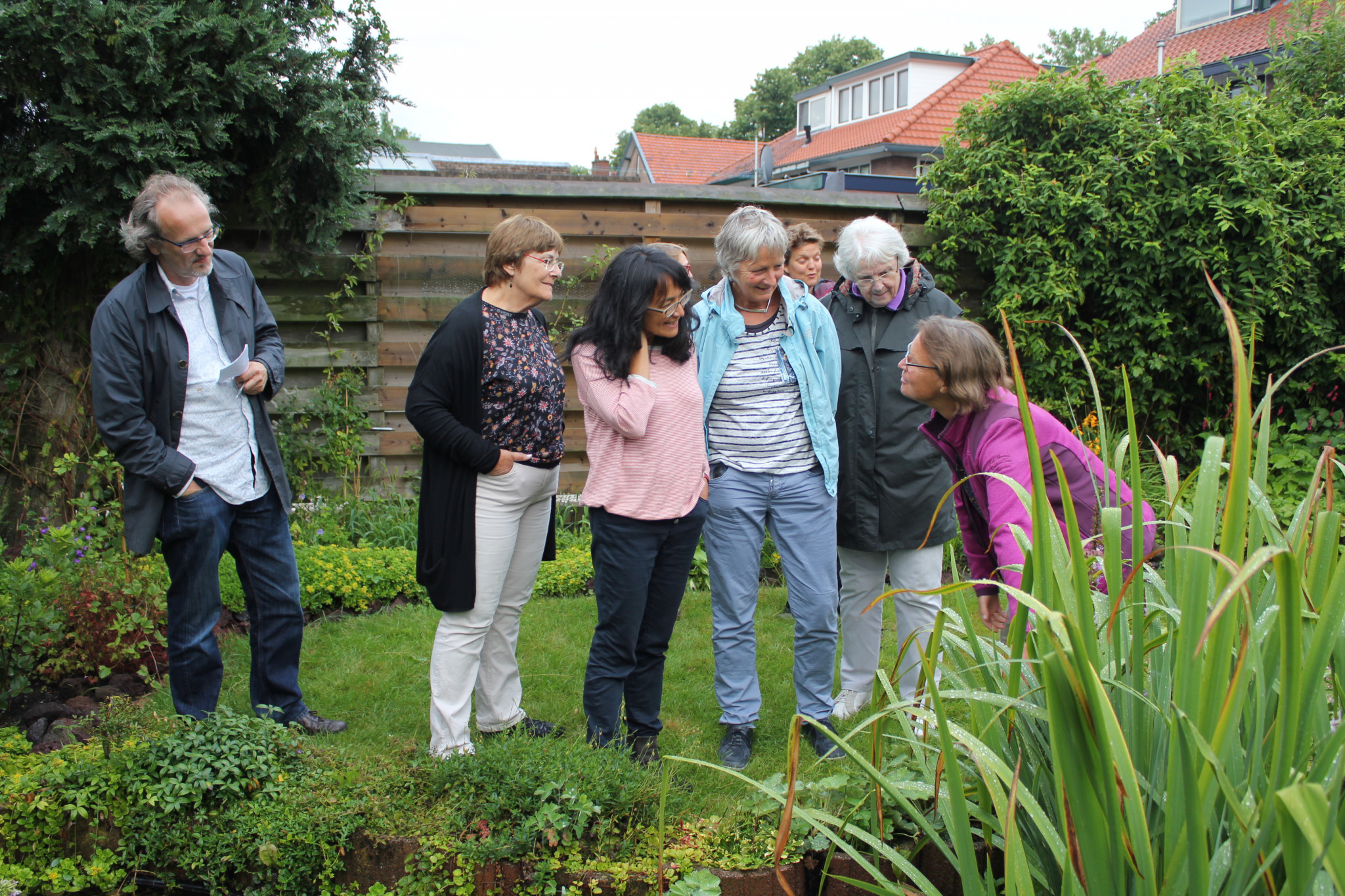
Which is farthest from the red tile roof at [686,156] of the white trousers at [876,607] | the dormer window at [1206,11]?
the white trousers at [876,607]

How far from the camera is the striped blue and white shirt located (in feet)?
10.2

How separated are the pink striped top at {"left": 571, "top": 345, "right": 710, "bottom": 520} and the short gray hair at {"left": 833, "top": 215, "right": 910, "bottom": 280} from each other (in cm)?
84

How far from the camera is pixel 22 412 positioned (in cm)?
482

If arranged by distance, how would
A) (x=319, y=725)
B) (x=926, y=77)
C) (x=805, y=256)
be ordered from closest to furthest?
(x=319, y=725), (x=805, y=256), (x=926, y=77)

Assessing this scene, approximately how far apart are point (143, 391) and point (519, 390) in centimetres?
113

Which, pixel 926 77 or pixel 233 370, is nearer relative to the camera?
pixel 233 370

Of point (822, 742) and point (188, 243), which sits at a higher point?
point (188, 243)

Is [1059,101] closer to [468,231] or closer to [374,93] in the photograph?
[468,231]

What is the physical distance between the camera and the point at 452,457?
2.85 metres

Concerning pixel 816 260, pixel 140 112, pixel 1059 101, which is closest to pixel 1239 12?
pixel 1059 101

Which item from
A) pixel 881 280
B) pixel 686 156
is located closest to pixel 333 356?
pixel 881 280

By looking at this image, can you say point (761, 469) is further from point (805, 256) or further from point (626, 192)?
point (626, 192)

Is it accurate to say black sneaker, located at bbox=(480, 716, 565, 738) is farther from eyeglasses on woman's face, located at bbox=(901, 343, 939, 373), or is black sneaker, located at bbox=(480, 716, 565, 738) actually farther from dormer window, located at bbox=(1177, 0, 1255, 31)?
dormer window, located at bbox=(1177, 0, 1255, 31)

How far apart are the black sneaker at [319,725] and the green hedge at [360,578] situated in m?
1.19
